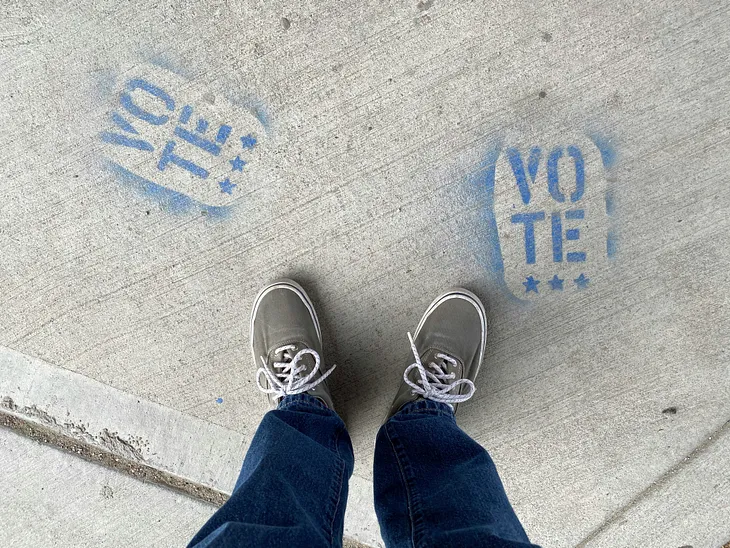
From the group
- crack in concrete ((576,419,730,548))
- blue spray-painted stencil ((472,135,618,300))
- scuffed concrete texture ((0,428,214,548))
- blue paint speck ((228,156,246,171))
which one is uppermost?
blue paint speck ((228,156,246,171))

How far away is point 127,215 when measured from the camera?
164 cm

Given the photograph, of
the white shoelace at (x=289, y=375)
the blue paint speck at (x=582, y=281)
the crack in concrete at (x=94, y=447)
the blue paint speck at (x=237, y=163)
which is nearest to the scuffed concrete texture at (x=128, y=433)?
the crack in concrete at (x=94, y=447)

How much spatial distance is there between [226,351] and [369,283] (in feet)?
1.84

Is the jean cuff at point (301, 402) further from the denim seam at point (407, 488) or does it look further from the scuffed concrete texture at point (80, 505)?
the scuffed concrete texture at point (80, 505)

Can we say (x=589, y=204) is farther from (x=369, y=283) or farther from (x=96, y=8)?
(x=96, y=8)

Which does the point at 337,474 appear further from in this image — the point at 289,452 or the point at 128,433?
the point at 128,433

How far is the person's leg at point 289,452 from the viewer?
1073 millimetres

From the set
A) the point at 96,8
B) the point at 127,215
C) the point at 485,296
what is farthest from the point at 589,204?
the point at 96,8

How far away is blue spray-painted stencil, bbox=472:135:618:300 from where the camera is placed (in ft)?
5.15

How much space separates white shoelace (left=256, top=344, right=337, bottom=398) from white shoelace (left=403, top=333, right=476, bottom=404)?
0.27 m

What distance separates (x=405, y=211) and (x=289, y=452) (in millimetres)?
829

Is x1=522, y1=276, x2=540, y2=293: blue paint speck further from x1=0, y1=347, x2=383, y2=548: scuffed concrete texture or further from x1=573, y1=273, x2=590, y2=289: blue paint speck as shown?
x1=0, y1=347, x2=383, y2=548: scuffed concrete texture

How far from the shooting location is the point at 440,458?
52.1 inches

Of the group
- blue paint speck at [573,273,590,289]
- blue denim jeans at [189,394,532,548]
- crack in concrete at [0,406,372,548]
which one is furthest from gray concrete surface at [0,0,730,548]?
blue denim jeans at [189,394,532,548]
